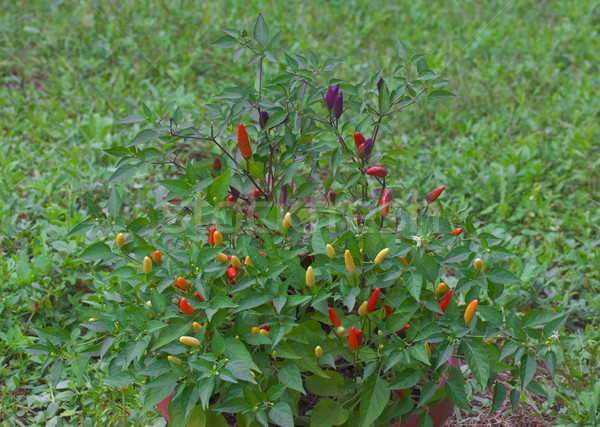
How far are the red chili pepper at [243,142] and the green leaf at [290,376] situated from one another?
590 mm

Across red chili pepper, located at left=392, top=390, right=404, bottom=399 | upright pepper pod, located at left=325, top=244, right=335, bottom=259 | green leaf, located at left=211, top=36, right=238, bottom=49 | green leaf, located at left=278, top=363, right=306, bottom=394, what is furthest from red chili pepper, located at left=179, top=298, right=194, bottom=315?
green leaf, located at left=211, top=36, right=238, bottom=49

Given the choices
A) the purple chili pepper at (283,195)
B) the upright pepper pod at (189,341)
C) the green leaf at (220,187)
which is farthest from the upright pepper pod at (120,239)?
the purple chili pepper at (283,195)

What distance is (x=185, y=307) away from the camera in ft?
4.89

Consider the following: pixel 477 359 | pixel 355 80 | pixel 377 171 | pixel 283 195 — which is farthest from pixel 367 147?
pixel 355 80

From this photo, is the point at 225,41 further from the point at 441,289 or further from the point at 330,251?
the point at 441,289

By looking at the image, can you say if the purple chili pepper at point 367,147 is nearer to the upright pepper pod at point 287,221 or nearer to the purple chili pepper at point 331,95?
the purple chili pepper at point 331,95

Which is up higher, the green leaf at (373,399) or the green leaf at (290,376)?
the green leaf at (290,376)

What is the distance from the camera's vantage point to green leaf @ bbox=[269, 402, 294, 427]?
4.62 ft

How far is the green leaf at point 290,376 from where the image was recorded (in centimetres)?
147

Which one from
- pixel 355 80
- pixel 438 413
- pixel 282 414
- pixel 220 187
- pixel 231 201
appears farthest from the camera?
pixel 355 80

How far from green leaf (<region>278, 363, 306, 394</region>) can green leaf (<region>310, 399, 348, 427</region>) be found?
156 mm

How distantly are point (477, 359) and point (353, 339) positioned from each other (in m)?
0.29

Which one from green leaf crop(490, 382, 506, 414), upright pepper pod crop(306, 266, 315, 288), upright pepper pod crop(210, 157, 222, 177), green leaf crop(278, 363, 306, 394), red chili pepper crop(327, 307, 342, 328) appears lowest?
green leaf crop(490, 382, 506, 414)

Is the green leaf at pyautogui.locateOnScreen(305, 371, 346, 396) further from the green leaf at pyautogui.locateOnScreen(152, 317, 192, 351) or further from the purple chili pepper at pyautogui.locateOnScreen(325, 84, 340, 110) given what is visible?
the purple chili pepper at pyautogui.locateOnScreen(325, 84, 340, 110)
